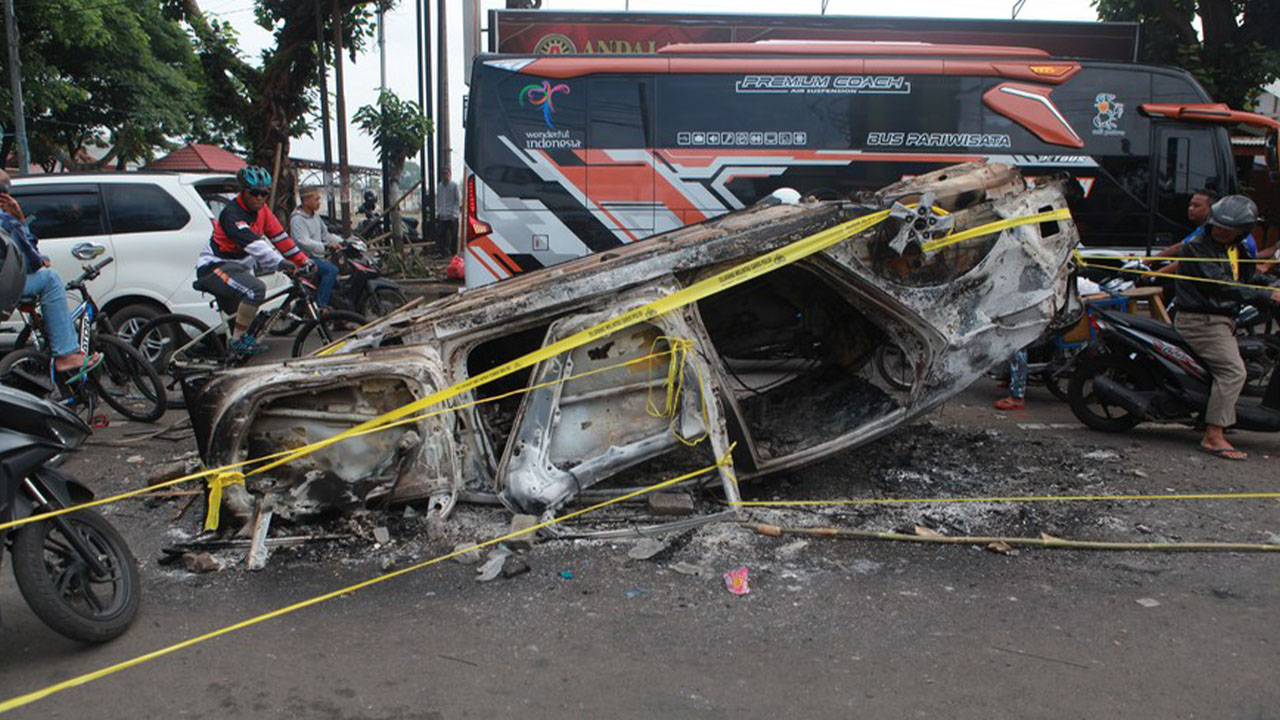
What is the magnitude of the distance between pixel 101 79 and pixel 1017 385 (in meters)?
19.9

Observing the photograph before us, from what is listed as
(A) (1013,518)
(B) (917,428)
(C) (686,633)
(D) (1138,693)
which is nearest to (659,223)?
(B) (917,428)

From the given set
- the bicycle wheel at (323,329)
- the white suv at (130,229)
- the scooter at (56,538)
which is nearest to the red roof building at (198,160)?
the white suv at (130,229)

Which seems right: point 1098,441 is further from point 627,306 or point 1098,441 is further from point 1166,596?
point 627,306

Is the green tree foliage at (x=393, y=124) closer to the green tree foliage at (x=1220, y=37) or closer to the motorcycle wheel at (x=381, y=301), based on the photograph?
the motorcycle wheel at (x=381, y=301)

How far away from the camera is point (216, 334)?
654 cm

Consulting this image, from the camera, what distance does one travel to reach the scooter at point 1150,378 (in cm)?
530

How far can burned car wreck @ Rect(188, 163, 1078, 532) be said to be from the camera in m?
3.66

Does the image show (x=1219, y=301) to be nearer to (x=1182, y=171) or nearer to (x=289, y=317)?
(x=1182, y=171)

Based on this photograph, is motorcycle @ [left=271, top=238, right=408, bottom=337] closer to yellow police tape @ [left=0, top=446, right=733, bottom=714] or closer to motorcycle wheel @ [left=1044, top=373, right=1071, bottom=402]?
yellow police tape @ [left=0, top=446, right=733, bottom=714]

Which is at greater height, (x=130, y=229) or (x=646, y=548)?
(x=130, y=229)

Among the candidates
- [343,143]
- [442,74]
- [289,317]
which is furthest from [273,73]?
[289,317]

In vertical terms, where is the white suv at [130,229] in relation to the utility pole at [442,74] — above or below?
below

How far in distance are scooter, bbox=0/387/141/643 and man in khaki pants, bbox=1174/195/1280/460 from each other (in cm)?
564

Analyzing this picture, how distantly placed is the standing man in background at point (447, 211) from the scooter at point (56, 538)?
46.4 feet
